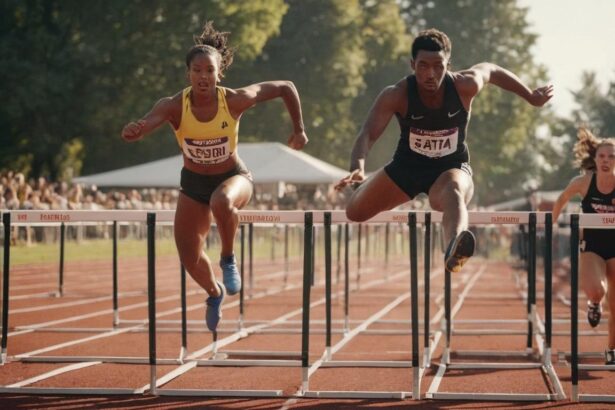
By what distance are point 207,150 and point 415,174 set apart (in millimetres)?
1324

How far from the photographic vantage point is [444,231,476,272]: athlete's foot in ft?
18.4

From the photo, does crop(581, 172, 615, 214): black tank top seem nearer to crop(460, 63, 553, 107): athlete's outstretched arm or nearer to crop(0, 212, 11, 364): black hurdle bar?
crop(460, 63, 553, 107): athlete's outstretched arm

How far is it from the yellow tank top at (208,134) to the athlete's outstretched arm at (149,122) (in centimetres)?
10

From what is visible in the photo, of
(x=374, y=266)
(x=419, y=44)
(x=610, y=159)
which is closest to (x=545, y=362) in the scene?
(x=610, y=159)

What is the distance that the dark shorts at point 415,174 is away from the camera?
6609mm

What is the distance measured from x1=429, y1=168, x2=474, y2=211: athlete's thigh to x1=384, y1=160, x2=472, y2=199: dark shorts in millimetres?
58

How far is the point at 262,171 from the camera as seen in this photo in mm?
26391

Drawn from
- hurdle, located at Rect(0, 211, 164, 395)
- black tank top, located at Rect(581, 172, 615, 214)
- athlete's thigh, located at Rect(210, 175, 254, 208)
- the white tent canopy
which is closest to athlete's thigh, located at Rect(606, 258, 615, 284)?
black tank top, located at Rect(581, 172, 615, 214)

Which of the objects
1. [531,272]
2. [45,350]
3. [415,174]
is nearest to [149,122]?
[415,174]

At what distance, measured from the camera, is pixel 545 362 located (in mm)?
7562

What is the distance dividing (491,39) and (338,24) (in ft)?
41.2

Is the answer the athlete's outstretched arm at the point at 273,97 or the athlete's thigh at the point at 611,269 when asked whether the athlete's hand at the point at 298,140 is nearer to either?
the athlete's outstretched arm at the point at 273,97

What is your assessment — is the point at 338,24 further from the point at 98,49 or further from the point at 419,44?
the point at 419,44

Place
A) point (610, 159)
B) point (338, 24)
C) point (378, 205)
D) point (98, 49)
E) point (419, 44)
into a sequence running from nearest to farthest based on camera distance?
point (419, 44) < point (378, 205) < point (610, 159) < point (98, 49) < point (338, 24)
